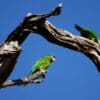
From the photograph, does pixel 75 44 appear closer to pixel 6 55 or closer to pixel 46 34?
pixel 46 34

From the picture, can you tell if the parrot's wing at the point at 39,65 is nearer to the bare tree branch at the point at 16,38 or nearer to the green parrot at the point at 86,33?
the green parrot at the point at 86,33

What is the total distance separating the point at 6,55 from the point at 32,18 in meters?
0.55

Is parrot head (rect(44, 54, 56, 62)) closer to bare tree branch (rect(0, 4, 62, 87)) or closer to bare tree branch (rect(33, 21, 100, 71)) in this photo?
bare tree branch (rect(33, 21, 100, 71))

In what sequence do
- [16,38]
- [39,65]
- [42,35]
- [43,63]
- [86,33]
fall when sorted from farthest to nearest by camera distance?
[43,63], [39,65], [86,33], [42,35], [16,38]

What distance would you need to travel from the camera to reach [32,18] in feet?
9.57

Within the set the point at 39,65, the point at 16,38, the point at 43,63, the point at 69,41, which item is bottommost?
the point at 69,41

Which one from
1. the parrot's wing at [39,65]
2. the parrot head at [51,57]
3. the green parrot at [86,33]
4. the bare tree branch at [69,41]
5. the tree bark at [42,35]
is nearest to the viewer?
the tree bark at [42,35]

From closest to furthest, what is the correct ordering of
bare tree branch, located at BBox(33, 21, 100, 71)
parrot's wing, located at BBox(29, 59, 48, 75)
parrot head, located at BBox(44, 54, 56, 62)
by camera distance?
1. bare tree branch, located at BBox(33, 21, 100, 71)
2. parrot's wing, located at BBox(29, 59, 48, 75)
3. parrot head, located at BBox(44, 54, 56, 62)

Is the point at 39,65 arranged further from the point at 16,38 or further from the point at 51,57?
the point at 16,38

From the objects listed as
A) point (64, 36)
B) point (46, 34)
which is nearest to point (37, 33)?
point (46, 34)

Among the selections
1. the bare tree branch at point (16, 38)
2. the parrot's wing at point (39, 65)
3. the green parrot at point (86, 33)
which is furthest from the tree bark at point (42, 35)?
the parrot's wing at point (39, 65)

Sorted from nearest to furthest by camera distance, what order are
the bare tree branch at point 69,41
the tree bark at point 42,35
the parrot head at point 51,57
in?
the tree bark at point 42,35 < the bare tree branch at point 69,41 < the parrot head at point 51,57

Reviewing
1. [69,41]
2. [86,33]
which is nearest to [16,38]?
[69,41]

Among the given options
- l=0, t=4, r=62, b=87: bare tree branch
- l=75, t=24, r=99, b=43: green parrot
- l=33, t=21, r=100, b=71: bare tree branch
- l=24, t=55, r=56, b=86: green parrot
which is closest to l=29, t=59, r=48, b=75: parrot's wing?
l=24, t=55, r=56, b=86: green parrot
